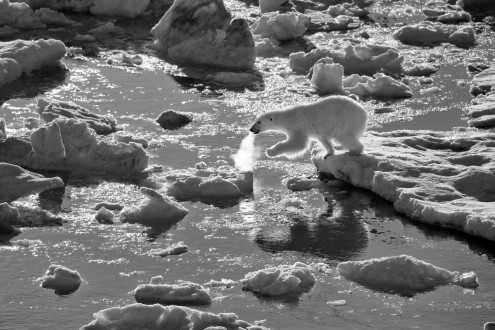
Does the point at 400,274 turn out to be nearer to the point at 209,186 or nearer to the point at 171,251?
the point at 171,251

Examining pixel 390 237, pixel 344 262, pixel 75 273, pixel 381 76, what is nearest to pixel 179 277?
pixel 75 273

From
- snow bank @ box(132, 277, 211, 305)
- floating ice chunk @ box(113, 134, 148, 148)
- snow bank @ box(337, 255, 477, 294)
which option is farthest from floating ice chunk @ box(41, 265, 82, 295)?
floating ice chunk @ box(113, 134, 148, 148)

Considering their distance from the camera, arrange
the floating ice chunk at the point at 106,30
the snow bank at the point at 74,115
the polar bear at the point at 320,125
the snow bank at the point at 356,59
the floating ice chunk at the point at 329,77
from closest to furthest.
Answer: the polar bear at the point at 320,125
the snow bank at the point at 74,115
the floating ice chunk at the point at 329,77
the snow bank at the point at 356,59
the floating ice chunk at the point at 106,30

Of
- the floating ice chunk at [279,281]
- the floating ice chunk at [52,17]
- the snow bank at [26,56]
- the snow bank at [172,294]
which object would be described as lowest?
the floating ice chunk at [52,17]

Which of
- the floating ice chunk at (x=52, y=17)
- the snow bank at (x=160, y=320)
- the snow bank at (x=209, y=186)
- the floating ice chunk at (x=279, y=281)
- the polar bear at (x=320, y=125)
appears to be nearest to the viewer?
the snow bank at (x=160, y=320)

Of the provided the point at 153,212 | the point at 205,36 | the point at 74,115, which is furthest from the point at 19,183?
the point at 205,36

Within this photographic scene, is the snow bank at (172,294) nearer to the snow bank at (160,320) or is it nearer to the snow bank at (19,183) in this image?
the snow bank at (160,320)

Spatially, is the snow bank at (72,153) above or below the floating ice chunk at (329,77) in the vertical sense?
below

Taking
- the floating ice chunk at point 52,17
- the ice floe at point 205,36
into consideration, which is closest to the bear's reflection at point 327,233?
the ice floe at point 205,36
